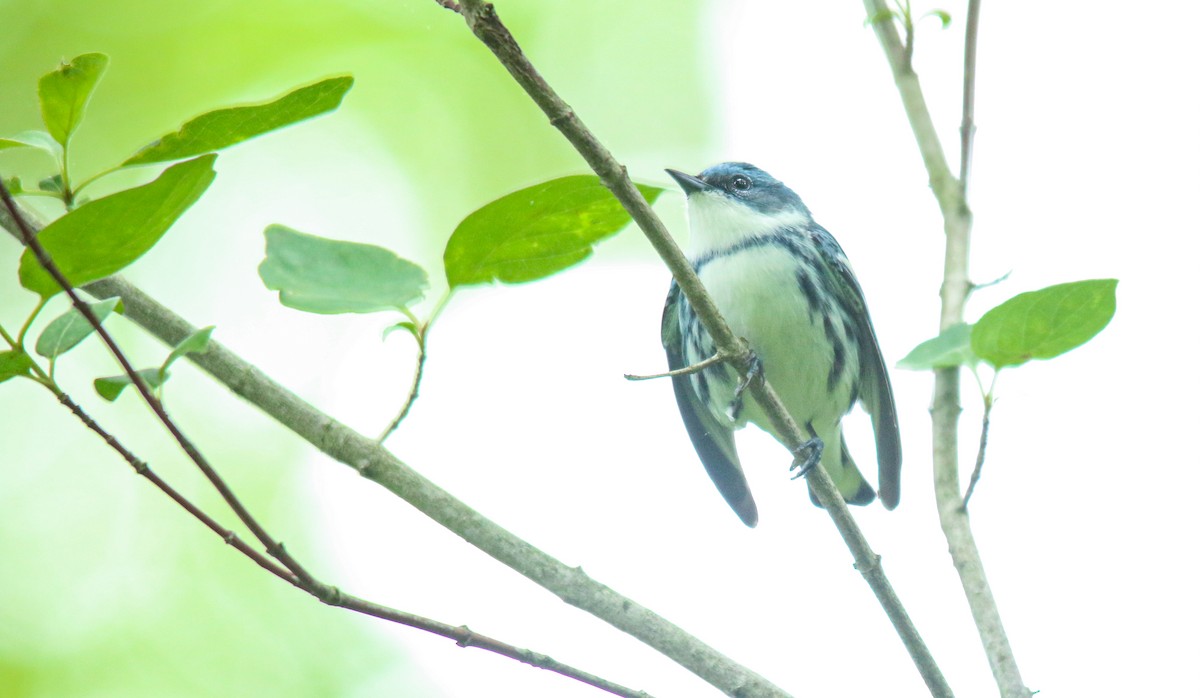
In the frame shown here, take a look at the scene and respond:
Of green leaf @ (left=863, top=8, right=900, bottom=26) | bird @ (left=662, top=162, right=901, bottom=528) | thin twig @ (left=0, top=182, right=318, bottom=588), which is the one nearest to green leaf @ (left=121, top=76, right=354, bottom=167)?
thin twig @ (left=0, top=182, right=318, bottom=588)

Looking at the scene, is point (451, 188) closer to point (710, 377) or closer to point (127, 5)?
point (127, 5)

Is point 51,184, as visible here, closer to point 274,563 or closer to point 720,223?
point 274,563

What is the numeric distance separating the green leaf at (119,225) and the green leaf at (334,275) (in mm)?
258

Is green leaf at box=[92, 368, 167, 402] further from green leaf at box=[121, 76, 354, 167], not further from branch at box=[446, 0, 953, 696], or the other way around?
branch at box=[446, 0, 953, 696]

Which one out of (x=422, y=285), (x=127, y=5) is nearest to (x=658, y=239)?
(x=422, y=285)

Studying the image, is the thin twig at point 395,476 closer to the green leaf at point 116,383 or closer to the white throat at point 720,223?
the green leaf at point 116,383

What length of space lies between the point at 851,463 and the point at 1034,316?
3107mm

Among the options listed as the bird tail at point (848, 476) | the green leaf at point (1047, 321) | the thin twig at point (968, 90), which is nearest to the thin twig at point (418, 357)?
the green leaf at point (1047, 321)

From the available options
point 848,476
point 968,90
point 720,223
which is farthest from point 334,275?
point 848,476

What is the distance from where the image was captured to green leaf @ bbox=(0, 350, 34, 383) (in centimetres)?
178

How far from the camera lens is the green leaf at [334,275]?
1.96 metres

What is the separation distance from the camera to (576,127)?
2002 millimetres

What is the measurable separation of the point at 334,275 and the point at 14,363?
0.50m

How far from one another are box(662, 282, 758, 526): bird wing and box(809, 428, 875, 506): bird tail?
562mm
